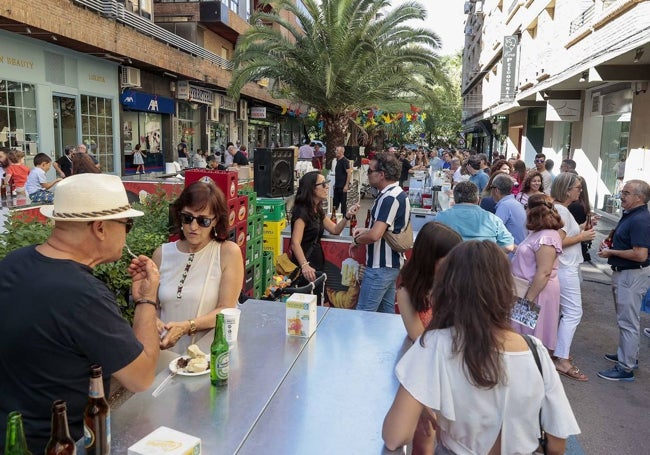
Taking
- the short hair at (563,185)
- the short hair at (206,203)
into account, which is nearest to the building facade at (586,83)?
the short hair at (563,185)

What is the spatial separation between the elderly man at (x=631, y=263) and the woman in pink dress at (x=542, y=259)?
652mm

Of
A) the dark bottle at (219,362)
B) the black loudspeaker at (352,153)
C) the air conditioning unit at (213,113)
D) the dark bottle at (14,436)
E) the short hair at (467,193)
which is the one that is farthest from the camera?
the air conditioning unit at (213,113)

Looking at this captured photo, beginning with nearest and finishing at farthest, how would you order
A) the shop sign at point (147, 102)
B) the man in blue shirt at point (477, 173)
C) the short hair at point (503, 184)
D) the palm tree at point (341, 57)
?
the short hair at point (503, 184) → the man in blue shirt at point (477, 173) → the palm tree at point (341, 57) → the shop sign at point (147, 102)

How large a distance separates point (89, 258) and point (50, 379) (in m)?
0.42

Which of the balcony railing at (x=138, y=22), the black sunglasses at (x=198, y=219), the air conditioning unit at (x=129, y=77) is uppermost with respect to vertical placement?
the balcony railing at (x=138, y=22)

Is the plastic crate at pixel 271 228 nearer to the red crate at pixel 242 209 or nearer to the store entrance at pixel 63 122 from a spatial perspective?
the red crate at pixel 242 209

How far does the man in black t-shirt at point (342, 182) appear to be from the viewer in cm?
1314

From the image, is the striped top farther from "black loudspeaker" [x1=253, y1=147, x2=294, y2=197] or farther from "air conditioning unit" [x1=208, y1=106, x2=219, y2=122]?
"air conditioning unit" [x1=208, y1=106, x2=219, y2=122]

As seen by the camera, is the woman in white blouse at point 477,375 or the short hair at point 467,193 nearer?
the woman in white blouse at point 477,375

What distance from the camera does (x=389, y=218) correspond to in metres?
4.63

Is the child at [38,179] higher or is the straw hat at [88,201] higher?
the straw hat at [88,201]

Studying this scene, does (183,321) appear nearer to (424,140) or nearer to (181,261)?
(181,261)

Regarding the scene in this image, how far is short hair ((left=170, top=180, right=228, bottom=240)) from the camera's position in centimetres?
318

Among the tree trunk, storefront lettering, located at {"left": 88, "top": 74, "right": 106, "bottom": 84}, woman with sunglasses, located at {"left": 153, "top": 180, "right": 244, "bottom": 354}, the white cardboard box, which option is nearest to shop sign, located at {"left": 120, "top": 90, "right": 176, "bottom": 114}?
storefront lettering, located at {"left": 88, "top": 74, "right": 106, "bottom": 84}
